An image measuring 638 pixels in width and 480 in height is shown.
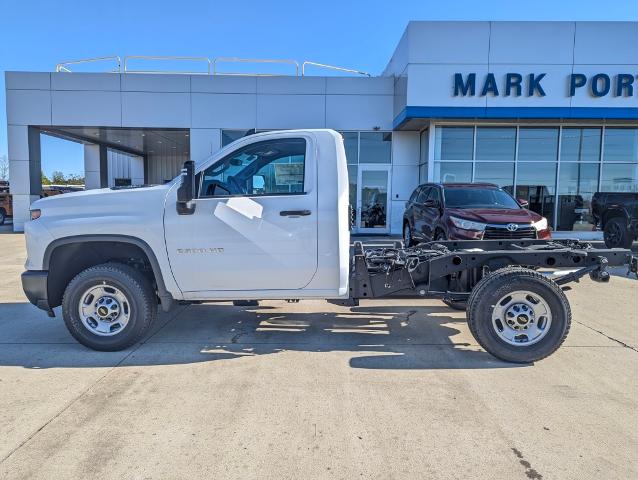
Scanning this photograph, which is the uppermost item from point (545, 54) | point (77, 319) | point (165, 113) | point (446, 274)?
point (545, 54)

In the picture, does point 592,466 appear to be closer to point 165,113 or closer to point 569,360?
point 569,360

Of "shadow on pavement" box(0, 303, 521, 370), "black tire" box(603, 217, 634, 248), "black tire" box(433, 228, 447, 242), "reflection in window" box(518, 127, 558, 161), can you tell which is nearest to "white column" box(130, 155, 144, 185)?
"reflection in window" box(518, 127, 558, 161)

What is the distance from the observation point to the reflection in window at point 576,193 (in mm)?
15867

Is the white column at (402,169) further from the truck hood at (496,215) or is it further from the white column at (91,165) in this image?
the white column at (91,165)

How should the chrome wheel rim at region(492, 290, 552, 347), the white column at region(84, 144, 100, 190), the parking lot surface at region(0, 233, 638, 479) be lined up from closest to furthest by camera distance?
the parking lot surface at region(0, 233, 638, 479) < the chrome wheel rim at region(492, 290, 552, 347) < the white column at region(84, 144, 100, 190)

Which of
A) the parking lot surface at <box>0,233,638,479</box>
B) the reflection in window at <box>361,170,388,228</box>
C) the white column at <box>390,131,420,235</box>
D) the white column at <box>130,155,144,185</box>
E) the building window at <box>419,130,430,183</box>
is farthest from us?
the white column at <box>130,155,144,185</box>

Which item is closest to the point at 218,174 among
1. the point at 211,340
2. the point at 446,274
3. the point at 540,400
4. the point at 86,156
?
the point at 211,340

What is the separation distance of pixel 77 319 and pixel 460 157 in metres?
13.9

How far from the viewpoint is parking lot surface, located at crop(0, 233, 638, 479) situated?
2.79 m

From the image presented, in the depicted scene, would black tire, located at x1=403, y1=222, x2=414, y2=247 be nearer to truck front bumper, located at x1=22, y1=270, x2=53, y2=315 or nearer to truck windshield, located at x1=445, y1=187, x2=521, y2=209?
truck windshield, located at x1=445, y1=187, x2=521, y2=209

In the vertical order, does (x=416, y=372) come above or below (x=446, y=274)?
below

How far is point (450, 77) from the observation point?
46.9 feet

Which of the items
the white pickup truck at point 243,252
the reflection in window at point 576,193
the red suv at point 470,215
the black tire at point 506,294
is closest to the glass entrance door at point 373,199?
the reflection in window at point 576,193

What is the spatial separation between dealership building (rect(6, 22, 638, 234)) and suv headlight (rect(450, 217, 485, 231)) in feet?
23.1
